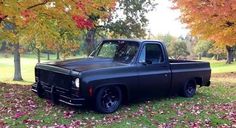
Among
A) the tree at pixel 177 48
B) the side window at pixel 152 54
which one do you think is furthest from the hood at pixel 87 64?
the tree at pixel 177 48

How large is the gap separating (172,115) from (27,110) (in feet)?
11.6

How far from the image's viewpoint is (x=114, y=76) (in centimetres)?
827

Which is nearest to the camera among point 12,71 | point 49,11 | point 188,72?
point 188,72

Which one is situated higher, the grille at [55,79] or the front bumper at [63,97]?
the grille at [55,79]

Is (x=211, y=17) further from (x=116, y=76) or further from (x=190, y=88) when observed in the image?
(x=116, y=76)

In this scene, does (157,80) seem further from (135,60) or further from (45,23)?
(45,23)

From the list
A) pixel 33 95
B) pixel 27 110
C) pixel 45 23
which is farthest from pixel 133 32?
pixel 27 110

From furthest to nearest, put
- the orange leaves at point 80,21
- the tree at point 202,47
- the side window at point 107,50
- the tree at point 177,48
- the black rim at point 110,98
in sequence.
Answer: the tree at point 177,48
the tree at point 202,47
the orange leaves at point 80,21
the side window at point 107,50
the black rim at point 110,98

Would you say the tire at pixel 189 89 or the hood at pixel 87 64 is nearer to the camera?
the hood at pixel 87 64

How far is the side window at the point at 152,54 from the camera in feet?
30.3

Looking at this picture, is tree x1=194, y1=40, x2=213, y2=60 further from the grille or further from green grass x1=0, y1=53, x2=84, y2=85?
the grille

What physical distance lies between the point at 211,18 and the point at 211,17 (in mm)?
59

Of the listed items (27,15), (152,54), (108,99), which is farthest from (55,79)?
(27,15)

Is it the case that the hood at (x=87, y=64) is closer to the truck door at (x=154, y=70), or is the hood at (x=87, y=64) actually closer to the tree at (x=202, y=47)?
the truck door at (x=154, y=70)
